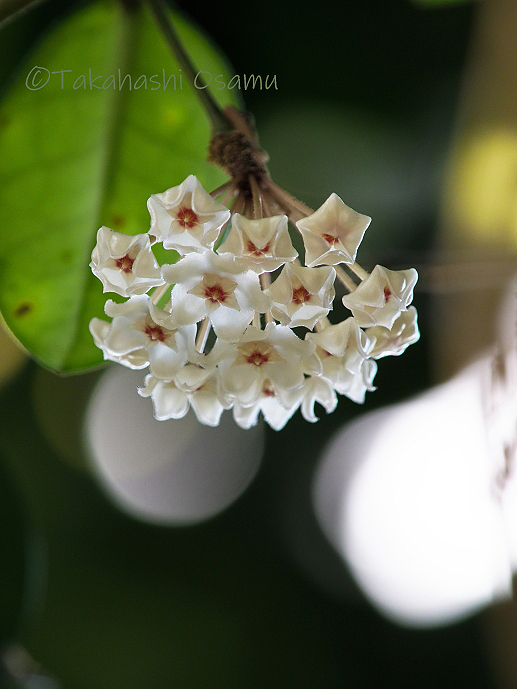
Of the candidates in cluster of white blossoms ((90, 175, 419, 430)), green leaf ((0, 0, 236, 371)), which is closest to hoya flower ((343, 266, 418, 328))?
cluster of white blossoms ((90, 175, 419, 430))

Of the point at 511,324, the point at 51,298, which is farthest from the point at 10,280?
the point at 511,324

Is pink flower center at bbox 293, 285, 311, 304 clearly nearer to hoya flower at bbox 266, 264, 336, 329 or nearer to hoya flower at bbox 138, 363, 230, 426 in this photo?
hoya flower at bbox 266, 264, 336, 329

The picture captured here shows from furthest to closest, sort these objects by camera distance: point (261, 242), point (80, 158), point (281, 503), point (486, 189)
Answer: point (281, 503)
point (486, 189)
point (80, 158)
point (261, 242)

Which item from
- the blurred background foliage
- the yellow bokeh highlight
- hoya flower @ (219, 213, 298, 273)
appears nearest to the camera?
hoya flower @ (219, 213, 298, 273)

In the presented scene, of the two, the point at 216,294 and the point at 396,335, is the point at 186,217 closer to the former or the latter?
the point at 216,294

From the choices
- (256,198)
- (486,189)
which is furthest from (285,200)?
(486,189)

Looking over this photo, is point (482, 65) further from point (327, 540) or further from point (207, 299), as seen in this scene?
point (327, 540)

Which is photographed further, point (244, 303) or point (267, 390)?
point (267, 390)
